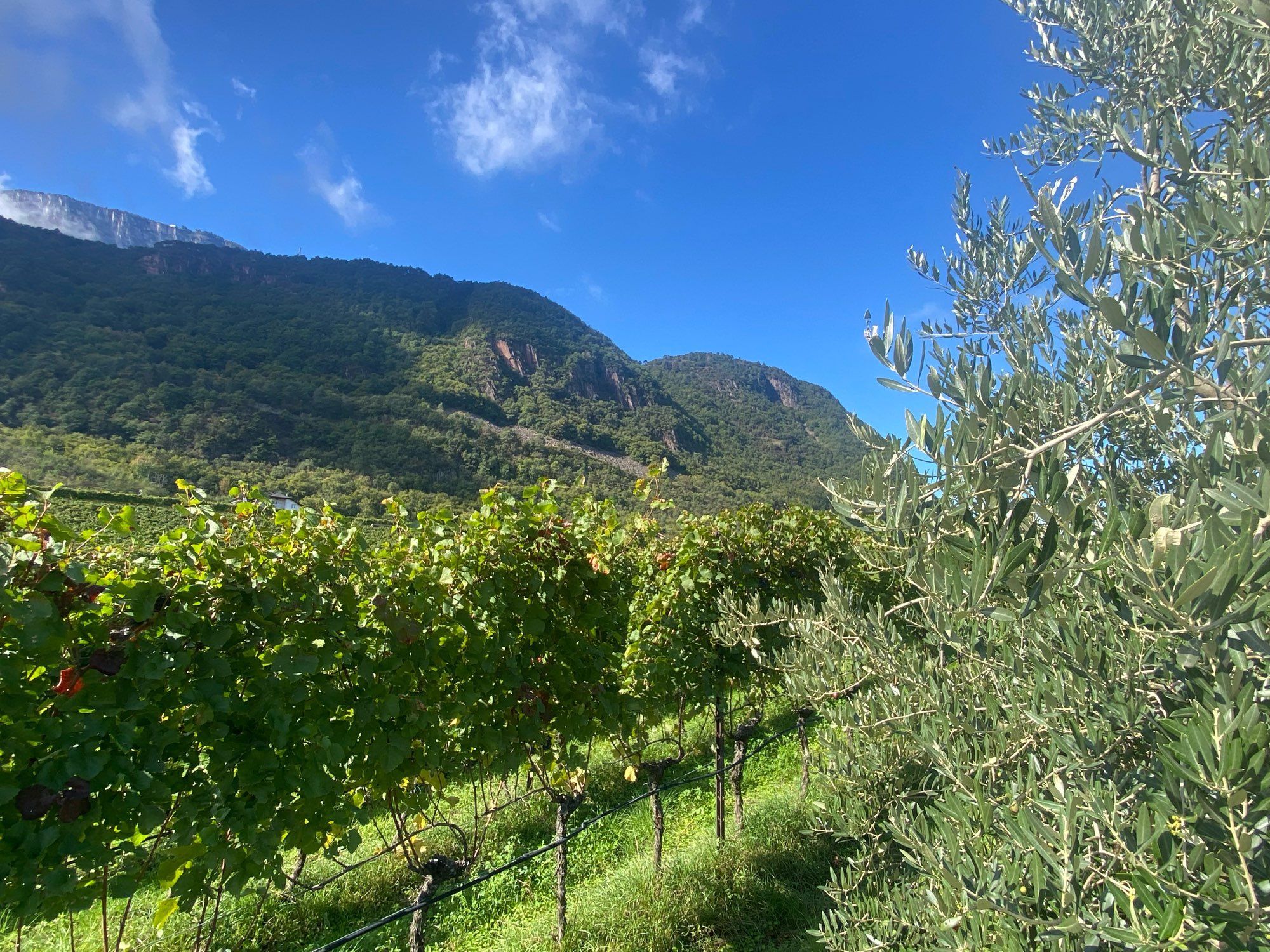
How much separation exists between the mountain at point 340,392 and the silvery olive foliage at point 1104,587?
28.1 m

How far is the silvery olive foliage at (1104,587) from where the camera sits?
3.15 ft

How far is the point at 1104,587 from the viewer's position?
132 centimetres

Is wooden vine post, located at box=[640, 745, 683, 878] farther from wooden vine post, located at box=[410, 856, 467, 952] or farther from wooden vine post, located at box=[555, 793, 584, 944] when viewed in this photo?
wooden vine post, located at box=[410, 856, 467, 952]

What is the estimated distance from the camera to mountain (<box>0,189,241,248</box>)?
161 metres

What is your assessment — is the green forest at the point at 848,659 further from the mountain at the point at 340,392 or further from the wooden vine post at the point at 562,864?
the mountain at the point at 340,392

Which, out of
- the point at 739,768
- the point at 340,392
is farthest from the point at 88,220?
the point at 739,768

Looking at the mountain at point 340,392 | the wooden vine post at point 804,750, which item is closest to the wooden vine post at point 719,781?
the wooden vine post at point 804,750

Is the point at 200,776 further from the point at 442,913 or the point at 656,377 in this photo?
the point at 656,377

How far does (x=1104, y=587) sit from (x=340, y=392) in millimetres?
75110

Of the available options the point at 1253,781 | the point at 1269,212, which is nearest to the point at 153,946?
the point at 1253,781

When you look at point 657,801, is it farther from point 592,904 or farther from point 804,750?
point 804,750

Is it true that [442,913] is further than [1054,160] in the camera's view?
Yes

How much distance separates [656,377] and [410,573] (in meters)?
111

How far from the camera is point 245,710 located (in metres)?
2.41
